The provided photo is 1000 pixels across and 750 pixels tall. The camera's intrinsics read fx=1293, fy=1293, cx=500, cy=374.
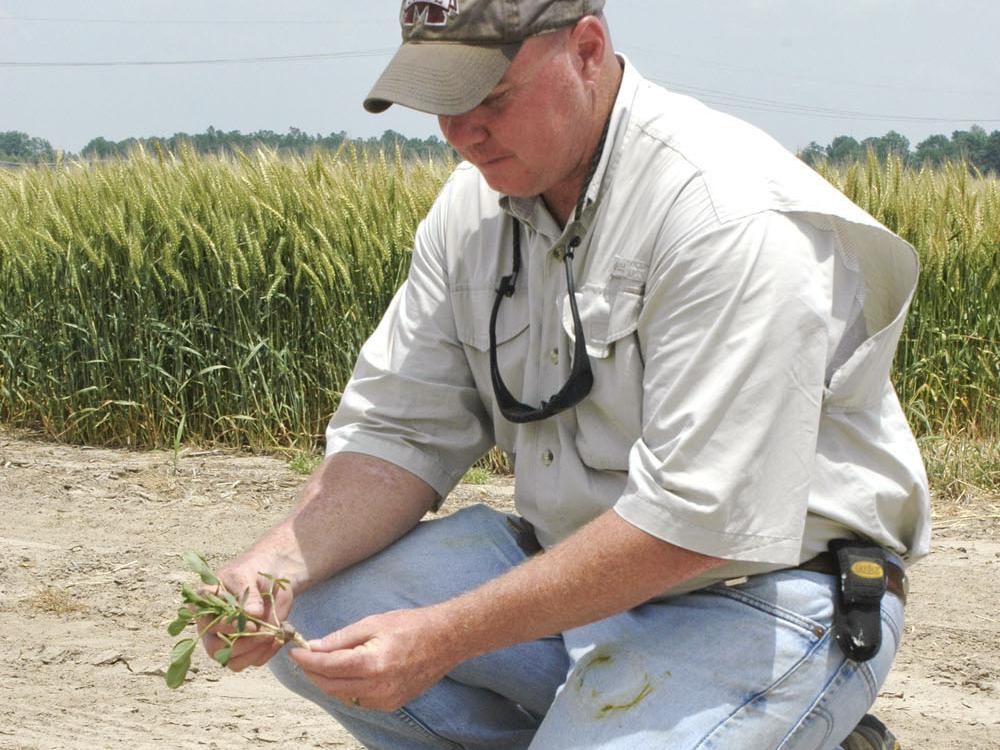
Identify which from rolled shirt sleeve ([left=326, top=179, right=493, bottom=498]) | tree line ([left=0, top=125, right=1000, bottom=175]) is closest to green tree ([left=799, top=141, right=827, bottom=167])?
tree line ([left=0, top=125, right=1000, bottom=175])

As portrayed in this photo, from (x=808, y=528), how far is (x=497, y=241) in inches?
29.0

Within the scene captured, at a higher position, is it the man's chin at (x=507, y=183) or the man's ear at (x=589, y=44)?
the man's ear at (x=589, y=44)

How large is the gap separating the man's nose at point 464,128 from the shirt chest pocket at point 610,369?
0.98 feet

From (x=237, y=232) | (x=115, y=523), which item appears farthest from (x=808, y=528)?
Answer: (x=237, y=232)

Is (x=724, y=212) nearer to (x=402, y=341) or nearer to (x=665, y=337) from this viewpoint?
(x=665, y=337)

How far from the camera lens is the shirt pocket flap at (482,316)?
227 cm

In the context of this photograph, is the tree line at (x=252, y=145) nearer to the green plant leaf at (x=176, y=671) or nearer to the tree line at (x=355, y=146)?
the tree line at (x=355, y=146)

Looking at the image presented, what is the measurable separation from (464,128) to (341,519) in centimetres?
78

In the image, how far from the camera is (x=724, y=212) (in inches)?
74.3

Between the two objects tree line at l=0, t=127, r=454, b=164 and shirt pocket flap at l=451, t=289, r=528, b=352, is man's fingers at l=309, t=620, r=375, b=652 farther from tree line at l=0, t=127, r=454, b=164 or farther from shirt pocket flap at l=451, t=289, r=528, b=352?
tree line at l=0, t=127, r=454, b=164

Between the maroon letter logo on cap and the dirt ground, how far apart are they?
1.73 m

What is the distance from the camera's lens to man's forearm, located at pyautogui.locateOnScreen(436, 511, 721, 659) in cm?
191

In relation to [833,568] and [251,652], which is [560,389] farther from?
[251,652]

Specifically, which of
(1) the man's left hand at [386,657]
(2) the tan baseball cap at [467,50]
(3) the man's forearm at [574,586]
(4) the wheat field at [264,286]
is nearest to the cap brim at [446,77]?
(2) the tan baseball cap at [467,50]
